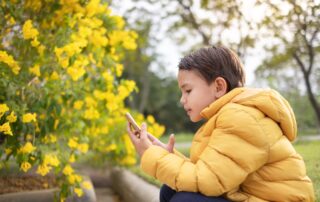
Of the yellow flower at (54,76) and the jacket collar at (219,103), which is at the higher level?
the yellow flower at (54,76)

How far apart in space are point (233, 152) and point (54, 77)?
6.40 feet

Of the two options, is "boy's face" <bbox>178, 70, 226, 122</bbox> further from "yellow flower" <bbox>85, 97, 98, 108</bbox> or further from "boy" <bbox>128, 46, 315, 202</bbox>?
"yellow flower" <bbox>85, 97, 98, 108</bbox>

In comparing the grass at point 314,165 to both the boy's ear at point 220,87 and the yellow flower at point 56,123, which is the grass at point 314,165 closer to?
the boy's ear at point 220,87

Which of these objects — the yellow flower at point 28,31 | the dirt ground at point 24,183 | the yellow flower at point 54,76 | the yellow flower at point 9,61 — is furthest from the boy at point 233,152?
the dirt ground at point 24,183

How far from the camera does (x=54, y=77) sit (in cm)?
329

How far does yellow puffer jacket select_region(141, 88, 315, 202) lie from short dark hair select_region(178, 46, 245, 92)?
0.12 metres

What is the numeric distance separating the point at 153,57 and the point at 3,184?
12.9 meters

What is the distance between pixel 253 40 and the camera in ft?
21.3

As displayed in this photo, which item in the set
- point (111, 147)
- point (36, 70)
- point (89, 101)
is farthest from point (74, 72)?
point (111, 147)

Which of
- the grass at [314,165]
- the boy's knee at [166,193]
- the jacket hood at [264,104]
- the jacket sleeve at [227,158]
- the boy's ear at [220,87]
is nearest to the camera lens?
the jacket sleeve at [227,158]

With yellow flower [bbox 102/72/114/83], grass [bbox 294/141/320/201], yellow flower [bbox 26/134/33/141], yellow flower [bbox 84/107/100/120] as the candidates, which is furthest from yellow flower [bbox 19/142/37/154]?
grass [bbox 294/141/320/201]

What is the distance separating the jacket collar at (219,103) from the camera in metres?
1.85

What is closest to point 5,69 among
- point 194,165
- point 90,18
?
point 90,18

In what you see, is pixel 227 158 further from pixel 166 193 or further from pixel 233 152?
pixel 166 193
